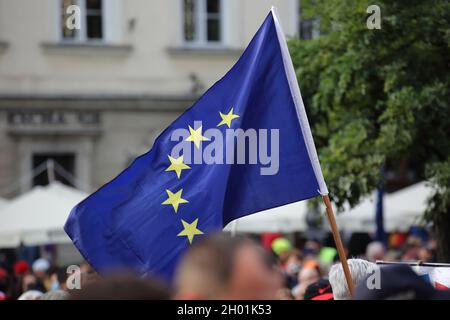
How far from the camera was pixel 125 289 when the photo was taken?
296cm

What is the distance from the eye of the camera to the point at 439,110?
347 inches

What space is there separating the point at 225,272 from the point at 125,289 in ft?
0.87

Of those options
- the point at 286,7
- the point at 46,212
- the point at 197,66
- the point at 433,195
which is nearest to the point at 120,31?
the point at 197,66

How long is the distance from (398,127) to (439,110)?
0.32 m

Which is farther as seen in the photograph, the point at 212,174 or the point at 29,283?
the point at 29,283

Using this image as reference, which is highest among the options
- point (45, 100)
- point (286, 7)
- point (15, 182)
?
point (286, 7)

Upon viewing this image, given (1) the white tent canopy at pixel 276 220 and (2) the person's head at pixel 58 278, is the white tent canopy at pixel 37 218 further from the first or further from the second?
(2) the person's head at pixel 58 278

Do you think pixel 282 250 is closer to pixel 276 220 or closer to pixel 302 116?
pixel 276 220

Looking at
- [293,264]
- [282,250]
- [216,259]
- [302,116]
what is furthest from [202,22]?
[216,259]

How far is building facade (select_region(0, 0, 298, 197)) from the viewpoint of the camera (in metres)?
21.5

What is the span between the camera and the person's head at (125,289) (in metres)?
2.97

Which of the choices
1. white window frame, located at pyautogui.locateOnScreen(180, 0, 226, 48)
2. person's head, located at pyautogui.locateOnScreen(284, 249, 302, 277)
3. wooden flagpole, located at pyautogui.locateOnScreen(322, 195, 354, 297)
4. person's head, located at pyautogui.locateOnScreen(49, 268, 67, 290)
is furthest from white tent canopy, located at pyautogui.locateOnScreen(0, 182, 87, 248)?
wooden flagpole, located at pyautogui.locateOnScreen(322, 195, 354, 297)
